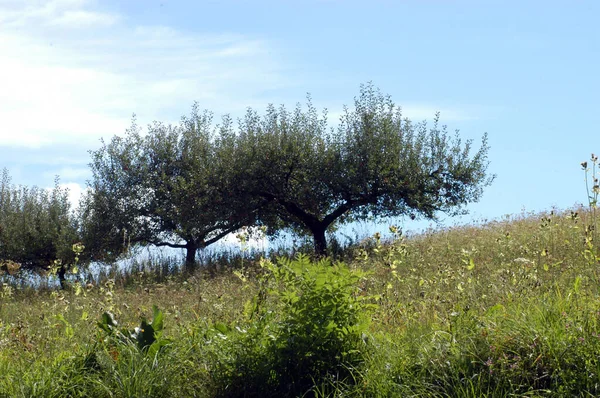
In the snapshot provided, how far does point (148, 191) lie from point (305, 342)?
1948cm

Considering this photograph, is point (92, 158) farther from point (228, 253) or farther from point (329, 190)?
point (329, 190)

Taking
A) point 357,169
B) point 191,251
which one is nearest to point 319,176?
point 357,169

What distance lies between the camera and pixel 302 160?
798 inches

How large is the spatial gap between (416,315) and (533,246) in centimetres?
645

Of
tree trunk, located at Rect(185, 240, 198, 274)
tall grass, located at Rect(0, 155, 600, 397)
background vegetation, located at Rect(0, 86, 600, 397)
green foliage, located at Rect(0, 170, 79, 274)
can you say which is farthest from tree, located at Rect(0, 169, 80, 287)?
Result: tall grass, located at Rect(0, 155, 600, 397)

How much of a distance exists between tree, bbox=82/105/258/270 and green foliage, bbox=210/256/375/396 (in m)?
16.4

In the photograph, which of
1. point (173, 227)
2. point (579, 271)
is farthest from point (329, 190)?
point (579, 271)

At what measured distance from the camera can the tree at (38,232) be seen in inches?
977

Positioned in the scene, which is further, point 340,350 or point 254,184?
point 254,184

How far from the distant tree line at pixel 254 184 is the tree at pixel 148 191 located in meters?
0.04

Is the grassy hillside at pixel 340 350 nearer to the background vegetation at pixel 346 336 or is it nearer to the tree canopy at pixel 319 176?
the background vegetation at pixel 346 336

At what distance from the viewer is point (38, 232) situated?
25031 millimetres

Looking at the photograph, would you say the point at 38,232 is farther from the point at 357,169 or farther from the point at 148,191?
the point at 357,169

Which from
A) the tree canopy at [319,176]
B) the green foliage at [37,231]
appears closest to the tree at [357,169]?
the tree canopy at [319,176]
